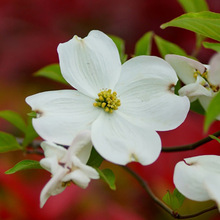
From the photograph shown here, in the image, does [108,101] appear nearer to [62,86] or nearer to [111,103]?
[111,103]

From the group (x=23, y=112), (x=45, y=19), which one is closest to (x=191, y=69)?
(x=23, y=112)

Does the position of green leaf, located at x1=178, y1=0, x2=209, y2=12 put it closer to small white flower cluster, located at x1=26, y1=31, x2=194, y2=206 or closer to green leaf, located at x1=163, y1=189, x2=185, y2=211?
small white flower cluster, located at x1=26, y1=31, x2=194, y2=206

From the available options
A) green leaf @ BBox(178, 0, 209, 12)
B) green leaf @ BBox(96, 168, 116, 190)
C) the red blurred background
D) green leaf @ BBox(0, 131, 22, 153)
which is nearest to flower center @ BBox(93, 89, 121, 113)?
green leaf @ BBox(96, 168, 116, 190)

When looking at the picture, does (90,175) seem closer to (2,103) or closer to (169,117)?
(169,117)

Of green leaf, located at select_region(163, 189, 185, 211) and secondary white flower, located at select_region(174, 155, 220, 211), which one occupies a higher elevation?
secondary white flower, located at select_region(174, 155, 220, 211)

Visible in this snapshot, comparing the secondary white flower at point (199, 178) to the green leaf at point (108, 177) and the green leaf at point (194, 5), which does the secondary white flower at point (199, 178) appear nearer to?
the green leaf at point (108, 177)

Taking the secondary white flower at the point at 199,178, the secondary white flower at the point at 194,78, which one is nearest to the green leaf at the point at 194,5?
the secondary white flower at the point at 194,78

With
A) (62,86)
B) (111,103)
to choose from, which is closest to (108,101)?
(111,103)
